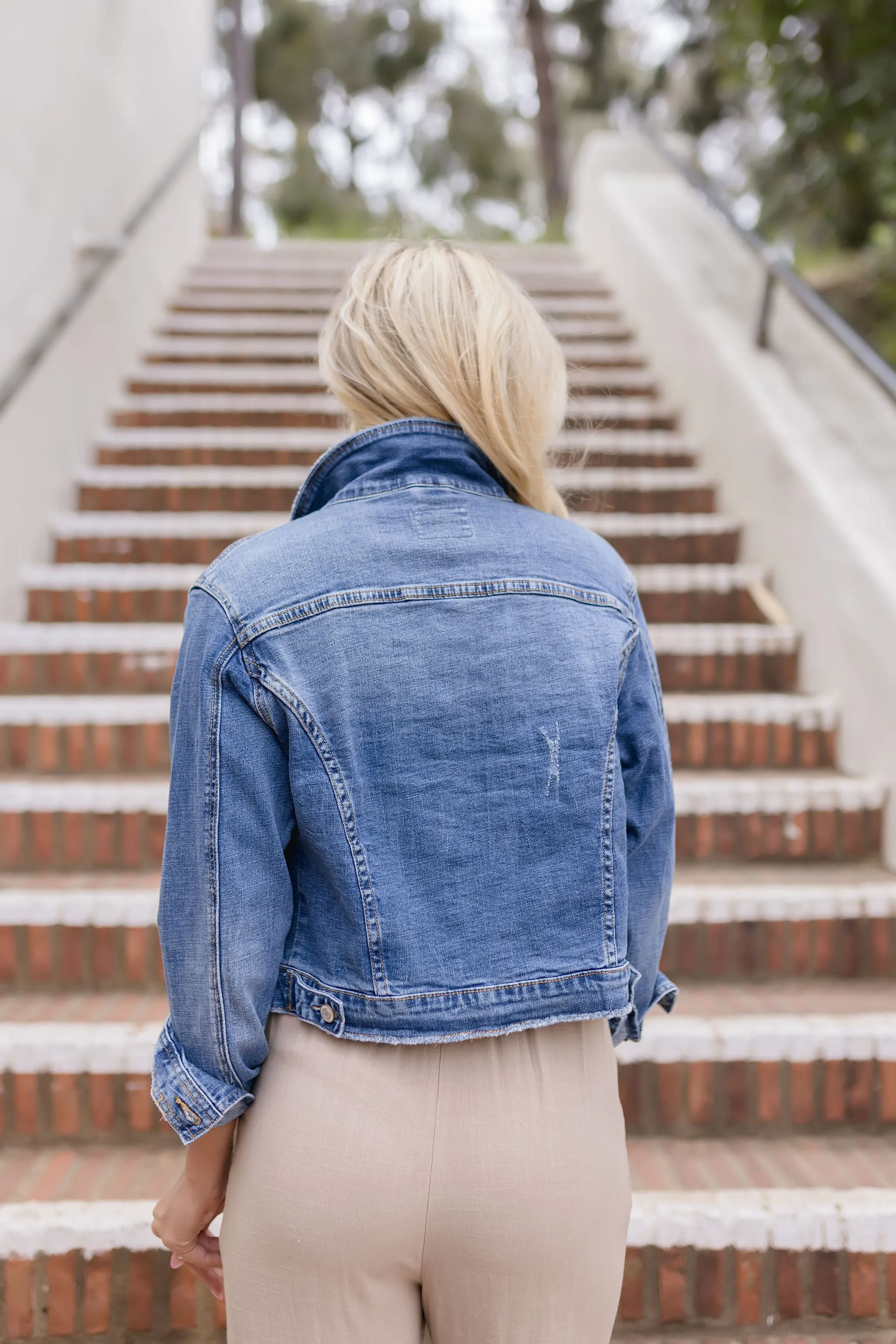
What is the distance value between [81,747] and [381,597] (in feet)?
6.44

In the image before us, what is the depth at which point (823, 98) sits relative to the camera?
4910 millimetres

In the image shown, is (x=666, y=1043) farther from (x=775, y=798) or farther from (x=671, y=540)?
(x=671, y=540)

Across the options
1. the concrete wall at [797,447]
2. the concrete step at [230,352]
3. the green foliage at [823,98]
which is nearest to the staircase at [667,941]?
the concrete wall at [797,447]

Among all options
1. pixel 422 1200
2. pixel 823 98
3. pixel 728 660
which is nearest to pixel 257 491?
pixel 728 660

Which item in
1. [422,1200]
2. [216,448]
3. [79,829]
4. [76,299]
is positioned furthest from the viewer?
[216,448]

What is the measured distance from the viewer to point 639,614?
1.06m

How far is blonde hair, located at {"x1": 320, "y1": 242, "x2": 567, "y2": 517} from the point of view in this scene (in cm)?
95

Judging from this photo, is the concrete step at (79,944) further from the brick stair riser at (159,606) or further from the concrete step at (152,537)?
the concrete step at (152,537)

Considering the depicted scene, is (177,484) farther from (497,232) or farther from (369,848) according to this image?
(497,232)

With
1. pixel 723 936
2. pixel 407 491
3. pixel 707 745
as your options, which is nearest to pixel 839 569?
pixel 707 745

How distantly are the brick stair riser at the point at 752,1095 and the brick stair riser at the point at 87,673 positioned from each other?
168 centimetres

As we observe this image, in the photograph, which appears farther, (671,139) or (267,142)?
(267,142)

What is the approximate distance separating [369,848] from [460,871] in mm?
87

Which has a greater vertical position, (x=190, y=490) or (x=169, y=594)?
(x=190, y=490)
